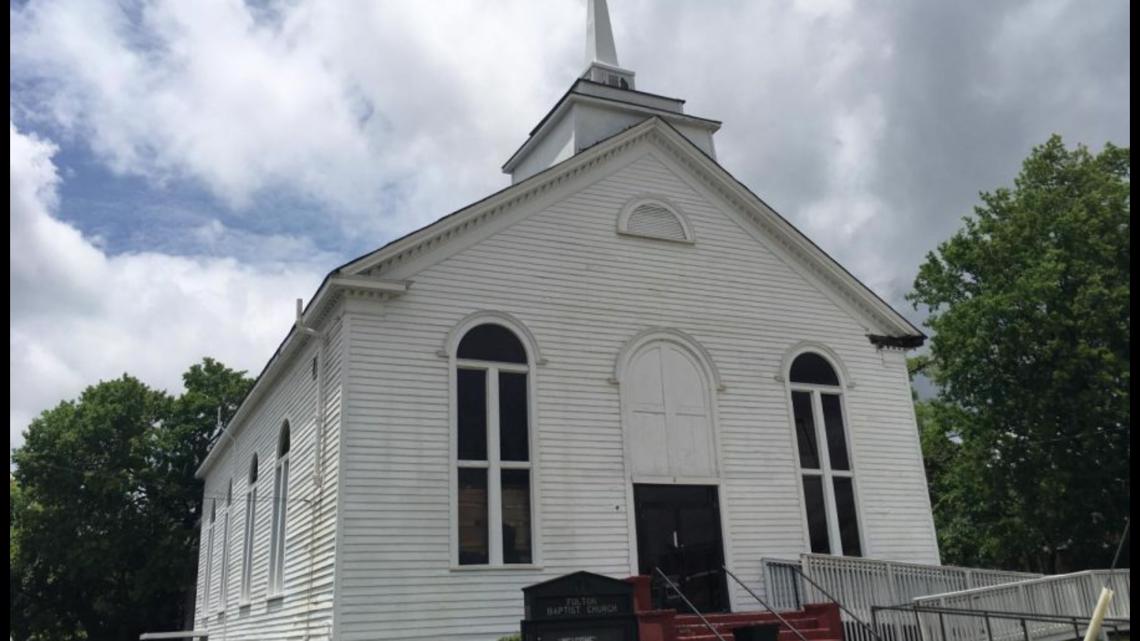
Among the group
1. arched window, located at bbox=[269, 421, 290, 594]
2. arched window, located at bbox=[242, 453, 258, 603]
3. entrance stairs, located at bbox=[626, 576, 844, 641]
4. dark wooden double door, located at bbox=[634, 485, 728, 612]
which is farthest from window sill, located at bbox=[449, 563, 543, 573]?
arched window, located at bbox=[242, 453, 258, 603]

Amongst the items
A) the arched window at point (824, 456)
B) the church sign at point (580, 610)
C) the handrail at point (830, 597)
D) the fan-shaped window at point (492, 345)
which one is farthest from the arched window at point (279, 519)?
the arched window at point (824, 456)

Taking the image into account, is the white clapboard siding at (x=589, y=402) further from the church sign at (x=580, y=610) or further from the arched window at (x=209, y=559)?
the arched window at (x=209, y=559)

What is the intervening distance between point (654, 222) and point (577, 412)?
174 inches

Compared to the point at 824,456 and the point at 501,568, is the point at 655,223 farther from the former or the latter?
the point at 501,568

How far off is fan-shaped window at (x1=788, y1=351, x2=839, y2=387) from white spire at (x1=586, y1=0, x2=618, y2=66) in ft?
32.3

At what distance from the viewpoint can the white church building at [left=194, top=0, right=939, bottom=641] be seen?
14.3 meters

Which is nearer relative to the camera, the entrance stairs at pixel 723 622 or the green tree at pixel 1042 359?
the entrance stairs at pixel 723 622

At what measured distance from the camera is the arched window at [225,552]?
23.2 meters

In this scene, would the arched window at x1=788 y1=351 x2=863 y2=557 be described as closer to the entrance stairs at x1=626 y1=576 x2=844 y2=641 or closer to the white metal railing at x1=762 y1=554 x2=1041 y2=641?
the white metal railing at x1=762 y1=554 x2=1041 y2=641

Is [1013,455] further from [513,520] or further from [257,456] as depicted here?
[257,456]

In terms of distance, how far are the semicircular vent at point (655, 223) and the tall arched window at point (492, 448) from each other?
362cm

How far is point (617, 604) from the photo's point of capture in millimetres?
11578

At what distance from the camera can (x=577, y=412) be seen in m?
16.0

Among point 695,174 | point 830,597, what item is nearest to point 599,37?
point 695,174
